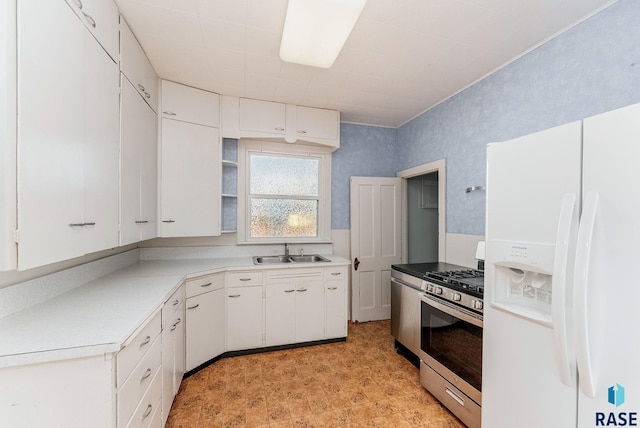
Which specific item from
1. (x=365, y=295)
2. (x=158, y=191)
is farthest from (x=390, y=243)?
(x=158, y=191)

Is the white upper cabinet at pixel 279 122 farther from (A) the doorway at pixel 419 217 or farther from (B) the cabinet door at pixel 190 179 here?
(A) the doorway at pixel 419 217

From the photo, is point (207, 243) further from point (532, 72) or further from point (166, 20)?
point (532, 72)

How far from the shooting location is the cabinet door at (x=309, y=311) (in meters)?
2.95

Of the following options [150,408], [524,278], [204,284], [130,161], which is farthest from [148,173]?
[524,278]

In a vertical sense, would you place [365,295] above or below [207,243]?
below

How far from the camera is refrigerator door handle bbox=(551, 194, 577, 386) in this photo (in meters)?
1.07

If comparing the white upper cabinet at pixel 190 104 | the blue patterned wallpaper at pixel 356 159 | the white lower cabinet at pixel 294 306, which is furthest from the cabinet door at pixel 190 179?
the blue patterned wallpaper at pixel 356 159

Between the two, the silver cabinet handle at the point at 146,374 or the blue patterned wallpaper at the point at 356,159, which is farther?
the blue patterned wallpaper at the point at 356,159

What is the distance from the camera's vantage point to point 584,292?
1.00 meters

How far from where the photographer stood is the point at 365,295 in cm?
370

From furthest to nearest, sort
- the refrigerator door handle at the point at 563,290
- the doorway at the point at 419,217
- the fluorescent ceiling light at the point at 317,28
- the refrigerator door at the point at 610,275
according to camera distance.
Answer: the doorway at the point at 419,217 < the fluorescent ceiling light at the point at 317,28 < the refrigerator door handle at the point at 563,290 < the refrigerator door at the point at 610,275

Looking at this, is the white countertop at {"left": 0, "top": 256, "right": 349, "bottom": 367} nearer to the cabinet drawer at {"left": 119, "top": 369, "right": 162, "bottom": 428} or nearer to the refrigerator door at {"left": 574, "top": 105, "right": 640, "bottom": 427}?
the cabinet drawer at {"left": 119, "top": 369, "right": 162, "bottom": 428}

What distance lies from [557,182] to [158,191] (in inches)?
116

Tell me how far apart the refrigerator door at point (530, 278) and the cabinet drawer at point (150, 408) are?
70.6 inches
